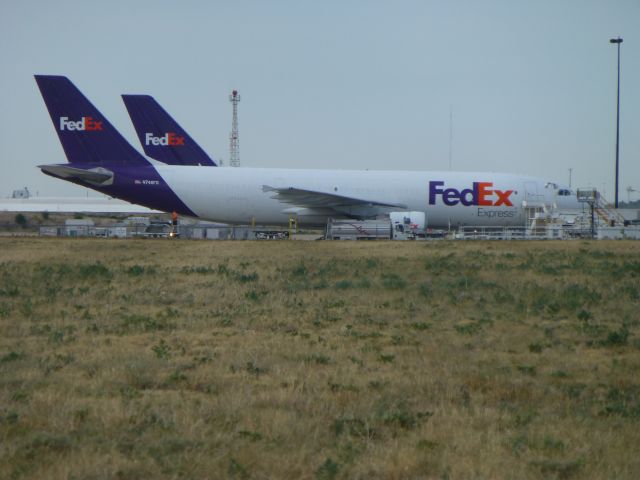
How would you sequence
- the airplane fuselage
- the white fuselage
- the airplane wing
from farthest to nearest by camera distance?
the white fuselage, the airplane fuselage, the airplane wing

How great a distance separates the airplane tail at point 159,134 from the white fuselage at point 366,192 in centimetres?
999

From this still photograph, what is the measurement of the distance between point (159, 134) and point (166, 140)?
26.1 inches

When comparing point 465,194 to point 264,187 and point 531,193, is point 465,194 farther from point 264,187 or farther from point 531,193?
point 264,187

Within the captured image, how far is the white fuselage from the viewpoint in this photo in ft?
146

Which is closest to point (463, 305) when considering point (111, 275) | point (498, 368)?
point (498, 368)

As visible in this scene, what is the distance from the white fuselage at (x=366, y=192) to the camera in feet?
146

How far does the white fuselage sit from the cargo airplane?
52 millimetres

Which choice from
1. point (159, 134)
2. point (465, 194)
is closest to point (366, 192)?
point (465, 194)

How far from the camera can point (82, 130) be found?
4450 cm

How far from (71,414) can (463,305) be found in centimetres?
989

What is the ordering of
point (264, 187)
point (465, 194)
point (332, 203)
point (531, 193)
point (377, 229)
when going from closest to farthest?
point (377, 229) < point (264, 187) < point (332, 203) < point (465, 194) < point (531, 193)

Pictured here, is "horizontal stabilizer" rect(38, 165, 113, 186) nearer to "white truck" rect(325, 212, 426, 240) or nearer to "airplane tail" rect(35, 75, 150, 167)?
"airplane tail" rect(35, 75, 150, 167)

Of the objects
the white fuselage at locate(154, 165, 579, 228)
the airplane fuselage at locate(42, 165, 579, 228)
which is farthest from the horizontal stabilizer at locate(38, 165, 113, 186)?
the white fuselage at locate(154, 165, 579, 228)

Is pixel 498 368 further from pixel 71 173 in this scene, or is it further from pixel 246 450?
pixel 71 173
